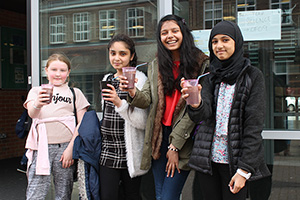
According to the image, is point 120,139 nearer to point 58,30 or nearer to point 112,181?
point 112,181

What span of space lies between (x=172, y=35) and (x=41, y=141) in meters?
1.48

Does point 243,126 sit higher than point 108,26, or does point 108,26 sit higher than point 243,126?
point 108,26

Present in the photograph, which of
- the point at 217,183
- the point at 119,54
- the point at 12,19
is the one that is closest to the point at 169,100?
the point at 119,54

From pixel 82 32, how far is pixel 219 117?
102 inches

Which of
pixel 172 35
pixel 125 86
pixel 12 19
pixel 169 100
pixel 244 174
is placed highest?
pixel 12 19

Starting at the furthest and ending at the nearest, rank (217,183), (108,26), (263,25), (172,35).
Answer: (108,26), (263,25), (172,35), (217,183)

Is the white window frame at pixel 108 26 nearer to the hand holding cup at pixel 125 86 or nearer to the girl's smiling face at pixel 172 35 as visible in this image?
the girl's smiling face at pixel 172 35

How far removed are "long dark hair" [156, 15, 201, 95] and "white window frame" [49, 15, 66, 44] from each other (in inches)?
82.7

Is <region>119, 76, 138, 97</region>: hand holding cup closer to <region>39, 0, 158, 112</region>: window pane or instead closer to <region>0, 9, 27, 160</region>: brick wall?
<region>39, 0, 158, 112</region>: window pane

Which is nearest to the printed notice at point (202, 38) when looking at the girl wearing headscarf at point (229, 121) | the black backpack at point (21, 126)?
the girl wearing headscarf at point (229, 121)

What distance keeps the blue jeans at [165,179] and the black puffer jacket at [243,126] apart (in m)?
0.34

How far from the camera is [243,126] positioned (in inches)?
82.7

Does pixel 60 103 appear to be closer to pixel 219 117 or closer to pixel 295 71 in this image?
pixel 219 117

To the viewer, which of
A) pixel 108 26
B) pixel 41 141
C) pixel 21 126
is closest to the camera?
pixel 41 141
